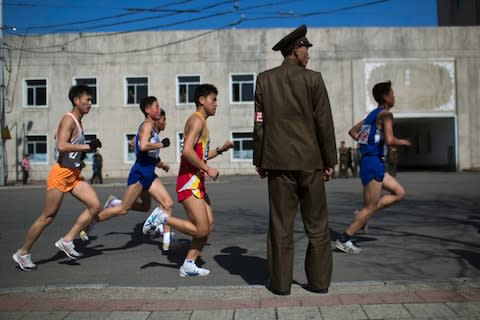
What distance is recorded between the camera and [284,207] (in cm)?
418

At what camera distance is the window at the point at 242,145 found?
94.8 feet

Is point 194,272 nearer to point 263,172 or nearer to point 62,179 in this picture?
point 263,172

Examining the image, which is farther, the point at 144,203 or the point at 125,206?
the point at 144,203

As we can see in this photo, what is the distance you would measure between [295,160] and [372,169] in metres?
2.33

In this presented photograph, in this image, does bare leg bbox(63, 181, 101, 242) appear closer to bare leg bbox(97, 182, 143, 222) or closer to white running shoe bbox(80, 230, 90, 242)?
bare leg bbox(97, 182, 143, 222)

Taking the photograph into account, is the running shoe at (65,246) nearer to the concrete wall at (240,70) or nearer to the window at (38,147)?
the concrete wall at (240,70)

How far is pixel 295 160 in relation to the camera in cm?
410

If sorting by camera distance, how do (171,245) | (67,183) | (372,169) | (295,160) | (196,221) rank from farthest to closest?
1. (171,245)
2. (372,169)
3. (67,183)
4. (196,221)
5. (295,160)

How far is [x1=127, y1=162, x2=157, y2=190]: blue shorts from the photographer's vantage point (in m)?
6.27

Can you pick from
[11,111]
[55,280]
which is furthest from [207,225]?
[11,111]

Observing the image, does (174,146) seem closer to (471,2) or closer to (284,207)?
(284,207)

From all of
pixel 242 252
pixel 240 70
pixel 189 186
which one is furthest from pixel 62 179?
pixel 240 70

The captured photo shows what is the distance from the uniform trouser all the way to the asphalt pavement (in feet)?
0.68

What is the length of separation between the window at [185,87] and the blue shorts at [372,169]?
77.2 feet
